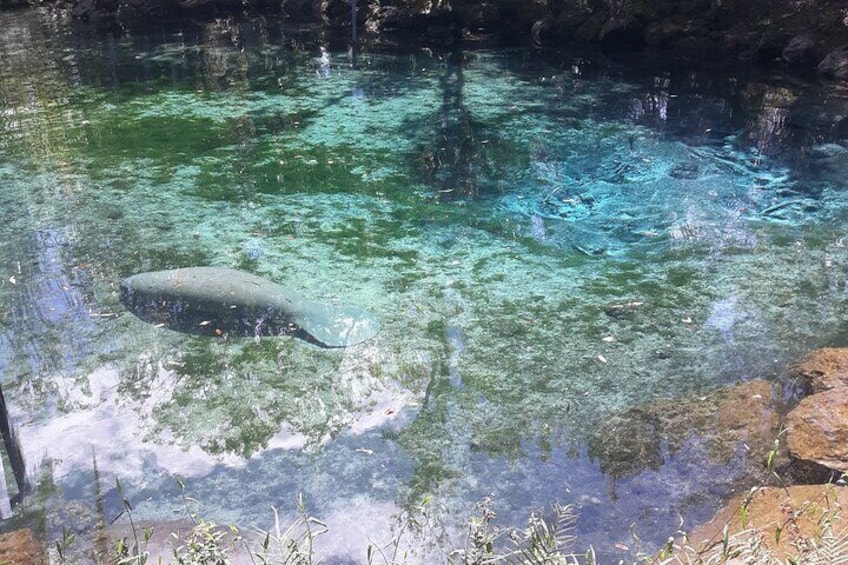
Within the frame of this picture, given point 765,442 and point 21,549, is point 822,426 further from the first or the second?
point 21,549

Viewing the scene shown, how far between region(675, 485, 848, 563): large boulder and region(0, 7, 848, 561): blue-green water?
0.21 metres

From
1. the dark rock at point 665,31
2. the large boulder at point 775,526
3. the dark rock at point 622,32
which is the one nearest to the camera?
the large boulder at point 775,526

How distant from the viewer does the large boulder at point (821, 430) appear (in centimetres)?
261

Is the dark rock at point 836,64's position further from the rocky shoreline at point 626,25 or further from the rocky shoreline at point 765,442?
the rocky shoreline at point 765,442

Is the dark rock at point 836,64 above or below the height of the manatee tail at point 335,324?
above

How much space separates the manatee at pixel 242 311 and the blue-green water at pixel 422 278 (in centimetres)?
10

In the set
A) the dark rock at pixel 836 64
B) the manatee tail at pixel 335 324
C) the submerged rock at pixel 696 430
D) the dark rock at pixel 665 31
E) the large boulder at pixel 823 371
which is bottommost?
the submerged rock at pixel 696 430

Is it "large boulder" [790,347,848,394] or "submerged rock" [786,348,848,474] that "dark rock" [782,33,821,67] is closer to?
"large boulder" [790,347,848,394]

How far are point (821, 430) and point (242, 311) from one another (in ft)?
8.94

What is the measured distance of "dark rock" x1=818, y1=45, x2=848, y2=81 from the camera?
322 inches

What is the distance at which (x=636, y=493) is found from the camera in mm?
2791

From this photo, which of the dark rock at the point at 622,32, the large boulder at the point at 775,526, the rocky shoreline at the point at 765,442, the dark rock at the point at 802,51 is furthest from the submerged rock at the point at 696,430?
the dark rock at the point at 622,32

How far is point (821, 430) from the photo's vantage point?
8.90 feet

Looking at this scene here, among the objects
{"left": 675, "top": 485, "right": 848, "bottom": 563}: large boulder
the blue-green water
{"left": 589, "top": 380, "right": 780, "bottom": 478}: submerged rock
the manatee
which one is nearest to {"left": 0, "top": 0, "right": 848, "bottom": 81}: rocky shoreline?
the blue-green water
